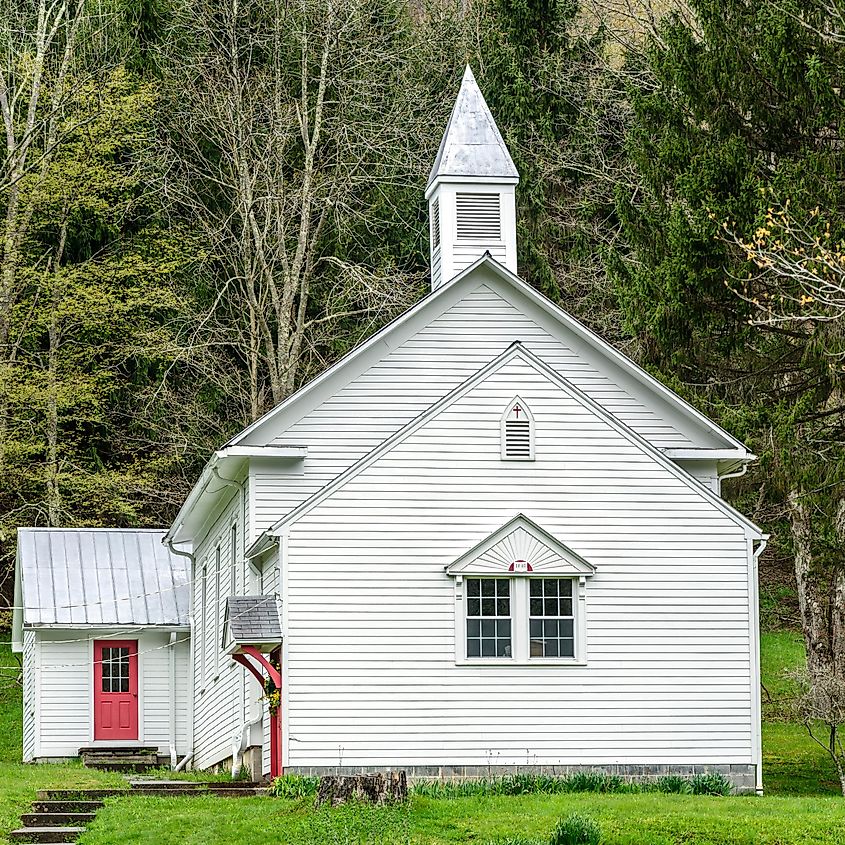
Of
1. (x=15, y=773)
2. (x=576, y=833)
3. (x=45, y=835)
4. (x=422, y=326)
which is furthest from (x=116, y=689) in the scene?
(x=576, y=833)

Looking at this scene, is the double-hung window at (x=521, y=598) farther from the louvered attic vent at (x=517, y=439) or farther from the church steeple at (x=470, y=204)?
the church steeple at (x=470, y=204)

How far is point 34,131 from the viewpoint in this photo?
37.1 meters

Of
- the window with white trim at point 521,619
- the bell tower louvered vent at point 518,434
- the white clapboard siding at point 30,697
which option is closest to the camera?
the window with white trim at point 521,619

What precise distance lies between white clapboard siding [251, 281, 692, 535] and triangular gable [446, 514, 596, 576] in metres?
3.14

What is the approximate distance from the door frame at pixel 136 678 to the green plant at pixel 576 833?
650 inches

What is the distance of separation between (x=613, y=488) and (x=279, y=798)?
5802mm

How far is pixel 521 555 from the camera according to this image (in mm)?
20000

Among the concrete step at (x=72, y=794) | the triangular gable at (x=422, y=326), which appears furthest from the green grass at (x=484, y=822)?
the triangular gable at (x=422, y=326)

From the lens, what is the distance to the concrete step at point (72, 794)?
19.8 m

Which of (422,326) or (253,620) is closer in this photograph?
(253,620)

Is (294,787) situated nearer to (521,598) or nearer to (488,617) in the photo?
(488,617)

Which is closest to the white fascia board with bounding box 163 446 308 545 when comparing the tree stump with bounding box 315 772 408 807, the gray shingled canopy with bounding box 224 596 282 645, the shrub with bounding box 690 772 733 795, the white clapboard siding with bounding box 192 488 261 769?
the white clapboard siding with bounding box 192 488 261 769

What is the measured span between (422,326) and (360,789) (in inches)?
353

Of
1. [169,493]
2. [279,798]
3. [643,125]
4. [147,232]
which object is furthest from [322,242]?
[279,798]
